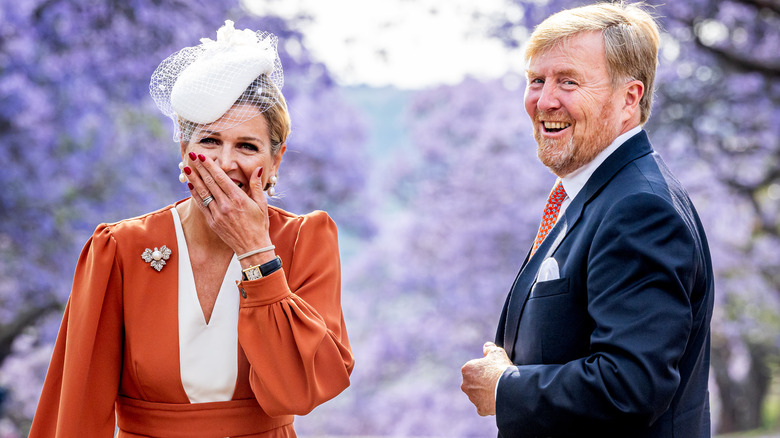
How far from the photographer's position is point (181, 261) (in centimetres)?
236

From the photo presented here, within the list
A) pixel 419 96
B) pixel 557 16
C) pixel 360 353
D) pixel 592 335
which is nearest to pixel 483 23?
pixel 419 96

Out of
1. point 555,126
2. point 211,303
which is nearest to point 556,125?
point 555,126

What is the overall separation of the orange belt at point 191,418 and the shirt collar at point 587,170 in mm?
1099

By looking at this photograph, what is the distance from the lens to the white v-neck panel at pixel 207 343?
225 centimetres

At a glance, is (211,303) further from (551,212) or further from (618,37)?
(618,37)

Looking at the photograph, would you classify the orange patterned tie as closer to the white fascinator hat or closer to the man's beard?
the man's beard

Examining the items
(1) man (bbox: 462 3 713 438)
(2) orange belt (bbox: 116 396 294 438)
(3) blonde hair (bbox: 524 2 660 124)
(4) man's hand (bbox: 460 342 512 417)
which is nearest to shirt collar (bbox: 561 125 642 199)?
(1) man (bbox: 462 3 713 438)

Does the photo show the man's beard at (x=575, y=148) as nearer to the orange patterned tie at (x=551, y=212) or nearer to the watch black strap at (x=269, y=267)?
the orange patterned tie at (x=551, y=212)

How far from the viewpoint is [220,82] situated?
88.3 inches

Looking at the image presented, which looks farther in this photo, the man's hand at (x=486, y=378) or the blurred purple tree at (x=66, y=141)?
the blurred purple tree at (x=66, y=141)

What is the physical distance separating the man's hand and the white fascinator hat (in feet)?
3.16

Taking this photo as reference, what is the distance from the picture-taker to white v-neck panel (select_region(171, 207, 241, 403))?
7.38 ft

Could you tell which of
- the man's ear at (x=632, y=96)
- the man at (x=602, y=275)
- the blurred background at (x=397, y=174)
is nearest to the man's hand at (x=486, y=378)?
the man at (x=602, y=275)

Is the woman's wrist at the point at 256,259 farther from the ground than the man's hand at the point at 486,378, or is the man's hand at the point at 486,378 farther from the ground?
the woman's wrist at the point at 256,259
